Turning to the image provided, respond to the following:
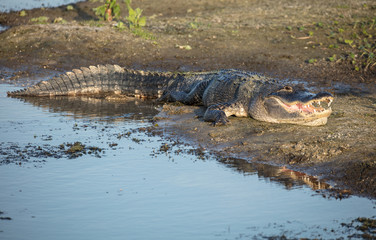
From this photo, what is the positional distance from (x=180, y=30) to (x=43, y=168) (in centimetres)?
945

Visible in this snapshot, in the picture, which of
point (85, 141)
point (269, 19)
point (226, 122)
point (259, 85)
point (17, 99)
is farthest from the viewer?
point (269, 19)

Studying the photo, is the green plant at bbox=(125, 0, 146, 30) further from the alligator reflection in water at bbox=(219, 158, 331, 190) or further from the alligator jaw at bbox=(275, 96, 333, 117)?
the alligator reflection in water at bbox=(219, 158, 331, 190)

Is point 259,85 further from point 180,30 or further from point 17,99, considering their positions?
point 180,30

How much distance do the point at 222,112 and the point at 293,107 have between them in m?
1.06

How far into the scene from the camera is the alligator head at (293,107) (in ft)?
25.9

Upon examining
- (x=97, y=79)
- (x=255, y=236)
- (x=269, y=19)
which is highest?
(x=269, y=19)

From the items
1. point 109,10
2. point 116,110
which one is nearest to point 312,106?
point 116,110

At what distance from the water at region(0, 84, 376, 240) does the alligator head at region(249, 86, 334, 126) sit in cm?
170

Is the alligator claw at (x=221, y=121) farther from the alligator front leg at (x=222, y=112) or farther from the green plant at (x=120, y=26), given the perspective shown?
the green plant at (x=120, y=26)

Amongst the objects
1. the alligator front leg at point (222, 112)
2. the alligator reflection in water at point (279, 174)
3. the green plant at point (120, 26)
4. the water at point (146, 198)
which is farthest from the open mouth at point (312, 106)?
the green plant at point (120, 26)

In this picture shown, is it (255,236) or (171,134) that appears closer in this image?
(255,236)

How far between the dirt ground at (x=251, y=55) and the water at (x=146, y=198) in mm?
811

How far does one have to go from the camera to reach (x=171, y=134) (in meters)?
8.10

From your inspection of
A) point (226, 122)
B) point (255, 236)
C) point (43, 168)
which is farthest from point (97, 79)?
point (255, 236)
